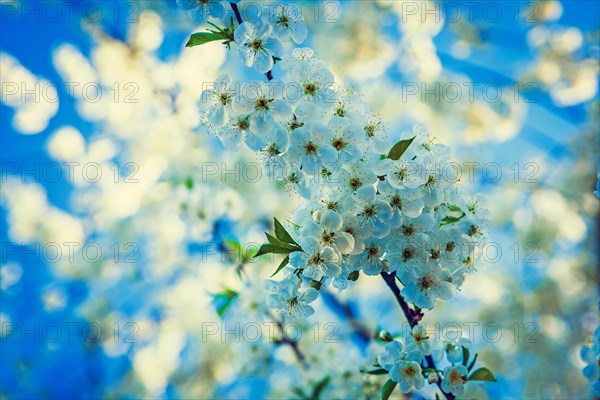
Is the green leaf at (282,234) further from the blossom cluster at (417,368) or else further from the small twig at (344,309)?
the small twig at (344,309)

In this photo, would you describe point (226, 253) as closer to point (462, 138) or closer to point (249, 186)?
point (249, 186)

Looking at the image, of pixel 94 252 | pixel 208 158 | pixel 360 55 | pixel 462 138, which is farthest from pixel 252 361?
pixel 462 138

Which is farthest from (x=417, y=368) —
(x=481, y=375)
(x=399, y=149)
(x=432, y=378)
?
(x=399, y=149)

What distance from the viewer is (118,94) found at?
158 inches

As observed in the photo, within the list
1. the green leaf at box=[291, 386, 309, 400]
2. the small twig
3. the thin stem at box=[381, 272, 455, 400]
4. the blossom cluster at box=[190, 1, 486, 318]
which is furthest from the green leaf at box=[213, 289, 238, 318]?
the small twig

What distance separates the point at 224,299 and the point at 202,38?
116 centimetres

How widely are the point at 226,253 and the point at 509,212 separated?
14.8 feet

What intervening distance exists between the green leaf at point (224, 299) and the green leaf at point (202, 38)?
1.07 meters

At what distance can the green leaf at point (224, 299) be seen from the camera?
1.86 metres

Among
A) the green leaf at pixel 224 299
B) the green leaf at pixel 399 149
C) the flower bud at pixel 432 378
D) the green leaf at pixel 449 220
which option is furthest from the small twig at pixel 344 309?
the green leaf at pixel 399 149

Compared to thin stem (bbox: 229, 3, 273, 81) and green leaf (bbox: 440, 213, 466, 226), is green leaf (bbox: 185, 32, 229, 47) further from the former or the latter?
green leaf (bbox: 440, 213, 466, 226)

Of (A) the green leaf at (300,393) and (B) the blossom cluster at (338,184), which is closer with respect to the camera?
(B) the blossom cluster at (338,184)

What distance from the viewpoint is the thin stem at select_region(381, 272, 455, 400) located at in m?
1.23

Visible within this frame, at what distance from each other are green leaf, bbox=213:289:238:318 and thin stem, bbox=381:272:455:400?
832 mm
